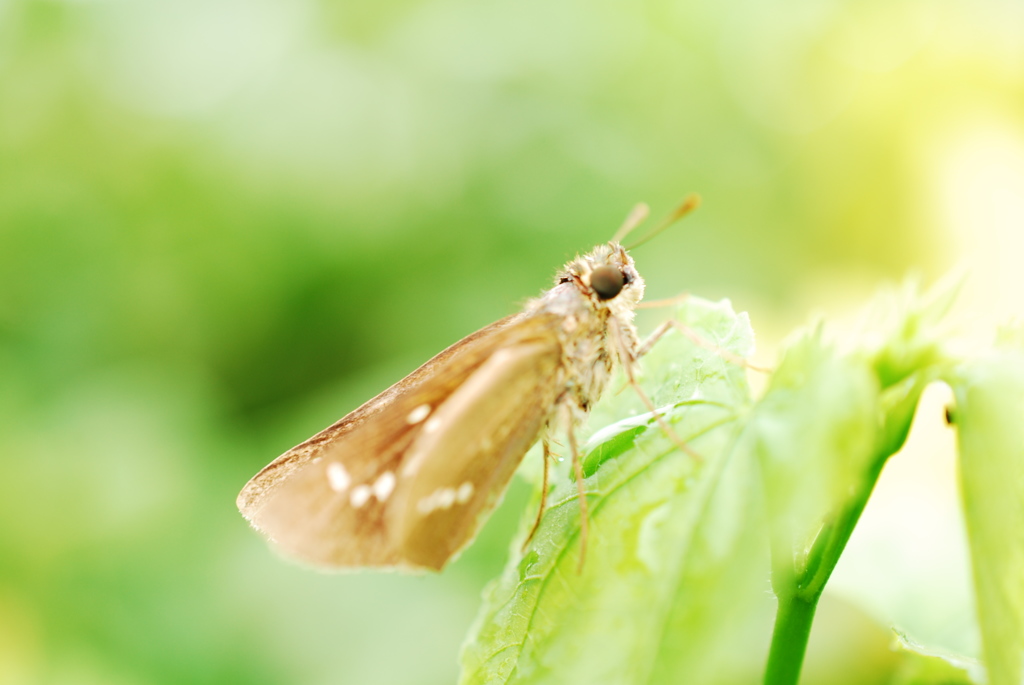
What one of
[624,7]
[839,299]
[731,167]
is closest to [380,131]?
[624,7]

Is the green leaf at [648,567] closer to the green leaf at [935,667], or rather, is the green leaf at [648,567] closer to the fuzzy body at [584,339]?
the fuzzy body at [584,339]

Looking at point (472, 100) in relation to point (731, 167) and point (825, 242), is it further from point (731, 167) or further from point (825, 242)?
point (825, 242)

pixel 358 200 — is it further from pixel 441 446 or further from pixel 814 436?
pixel 814 436

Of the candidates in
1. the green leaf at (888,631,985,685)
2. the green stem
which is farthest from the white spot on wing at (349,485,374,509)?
the green leaf at (888,631,985,685)

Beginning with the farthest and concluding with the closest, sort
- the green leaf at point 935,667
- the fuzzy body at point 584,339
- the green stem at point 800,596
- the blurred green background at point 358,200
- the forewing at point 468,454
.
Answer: the blurred green background at point 358,200
the fuzzy body at point 584,339
the forewing at point 468,454
the green leaf at point 935,667
the green stem at point 800,596

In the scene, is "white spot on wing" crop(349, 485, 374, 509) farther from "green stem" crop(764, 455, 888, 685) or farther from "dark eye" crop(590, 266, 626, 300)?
"green stem" crop(764, 455, 888, 685)

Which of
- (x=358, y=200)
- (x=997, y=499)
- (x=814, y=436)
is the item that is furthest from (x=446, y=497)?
(x=358, y=200)

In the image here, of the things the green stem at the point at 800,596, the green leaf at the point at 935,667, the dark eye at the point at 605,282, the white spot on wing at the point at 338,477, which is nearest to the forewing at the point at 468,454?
the white spot on wing at the point at 338,477
